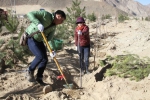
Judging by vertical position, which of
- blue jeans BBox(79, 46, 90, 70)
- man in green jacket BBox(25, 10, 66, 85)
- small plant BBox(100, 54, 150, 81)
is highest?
man in green jacket BBox(25, 10, 66, 85)

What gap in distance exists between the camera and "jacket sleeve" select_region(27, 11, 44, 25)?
445 centimetres

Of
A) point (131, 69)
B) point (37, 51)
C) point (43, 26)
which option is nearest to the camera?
point (43, 26)

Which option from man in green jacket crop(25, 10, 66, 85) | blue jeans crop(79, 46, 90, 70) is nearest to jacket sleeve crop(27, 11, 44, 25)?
man in green jacket crop(25, 10, 66, 85)

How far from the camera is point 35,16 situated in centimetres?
454

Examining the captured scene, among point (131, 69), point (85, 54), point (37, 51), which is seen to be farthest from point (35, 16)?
point (131, 69)

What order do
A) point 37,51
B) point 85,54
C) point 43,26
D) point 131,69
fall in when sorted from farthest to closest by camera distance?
point 85,54 < point 131,69 < point 37,51 < point 43,26

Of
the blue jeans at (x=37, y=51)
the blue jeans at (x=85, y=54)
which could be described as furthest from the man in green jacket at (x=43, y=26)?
the blue jeans at (x=85, y=54)

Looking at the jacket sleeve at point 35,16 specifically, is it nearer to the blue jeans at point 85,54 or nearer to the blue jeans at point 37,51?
the blue jeans at point 37,51

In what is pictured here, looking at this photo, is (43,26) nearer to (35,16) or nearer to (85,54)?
(35,16)

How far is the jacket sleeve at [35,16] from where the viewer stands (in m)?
4.45

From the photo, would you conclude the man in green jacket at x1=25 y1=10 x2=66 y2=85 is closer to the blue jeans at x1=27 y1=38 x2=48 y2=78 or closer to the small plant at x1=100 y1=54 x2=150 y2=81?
the blue jeans at x1=27 y1=38 x2=48 y2=78

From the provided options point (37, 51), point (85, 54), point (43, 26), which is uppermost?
point (43, 26)

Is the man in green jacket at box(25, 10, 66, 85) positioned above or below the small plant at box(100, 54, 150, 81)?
A: above

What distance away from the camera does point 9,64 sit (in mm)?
5949
